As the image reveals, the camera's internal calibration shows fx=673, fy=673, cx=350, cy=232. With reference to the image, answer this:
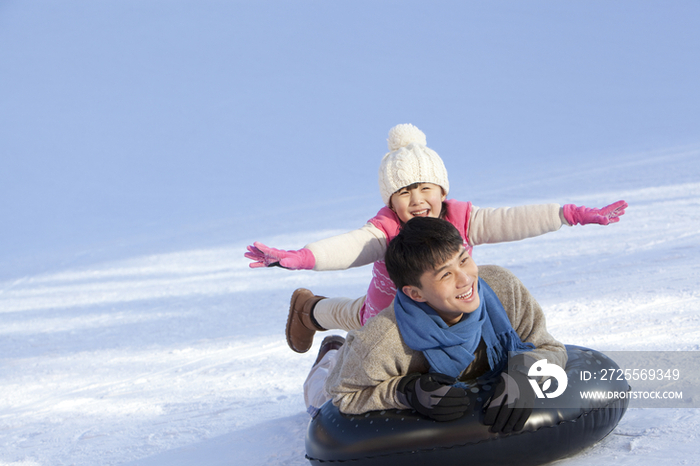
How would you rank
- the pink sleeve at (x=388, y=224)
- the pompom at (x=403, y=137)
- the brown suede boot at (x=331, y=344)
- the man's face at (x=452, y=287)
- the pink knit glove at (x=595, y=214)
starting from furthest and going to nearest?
the brown suede boot at (x=331, y=344), the pompom at (x=403, y=137), the pink sleeve at (x=388, y=224), the pink knit glove at (x=595, y=214), the man's face at (x=452, y=287)

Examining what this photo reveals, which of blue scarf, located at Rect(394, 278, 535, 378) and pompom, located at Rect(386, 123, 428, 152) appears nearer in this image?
blue scarf, located at Rect(394, 278, 535, 378)

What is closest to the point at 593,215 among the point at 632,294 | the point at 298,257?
the point at 298,257

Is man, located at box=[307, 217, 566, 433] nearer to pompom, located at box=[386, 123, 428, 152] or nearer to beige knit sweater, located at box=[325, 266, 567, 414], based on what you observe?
beige knit sweater, located at box=[325, 266, 567, 414]

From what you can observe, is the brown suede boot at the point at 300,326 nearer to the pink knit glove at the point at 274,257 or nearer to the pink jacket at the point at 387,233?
the pink jacket at the point at 387,233

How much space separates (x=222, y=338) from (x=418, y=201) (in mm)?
2035

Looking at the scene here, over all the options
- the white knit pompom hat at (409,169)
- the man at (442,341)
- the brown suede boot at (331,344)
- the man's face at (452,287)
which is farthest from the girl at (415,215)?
the man's face at (452,287)

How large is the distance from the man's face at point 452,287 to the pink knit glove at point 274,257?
57 cm

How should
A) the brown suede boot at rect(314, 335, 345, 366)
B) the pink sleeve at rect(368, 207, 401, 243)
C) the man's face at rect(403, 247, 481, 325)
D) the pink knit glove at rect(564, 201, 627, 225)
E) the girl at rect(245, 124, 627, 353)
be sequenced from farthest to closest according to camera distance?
the brown suede boot at rect(314, 335, 345, 366) < the pink sleeve at rect(368, 207, 401, 243) < the girl at rect(245, 124, 627, 353) < the pink knit glove at rect(564, 201, 627, 225) < the man's face at rect(403, 247, 481, 325)

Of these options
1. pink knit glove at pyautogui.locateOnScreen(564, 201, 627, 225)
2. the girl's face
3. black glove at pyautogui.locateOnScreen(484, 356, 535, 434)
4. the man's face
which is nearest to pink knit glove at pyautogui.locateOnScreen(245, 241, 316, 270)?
the girl's face

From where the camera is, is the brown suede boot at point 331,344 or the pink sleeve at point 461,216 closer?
the pink sleeve at point 461,216

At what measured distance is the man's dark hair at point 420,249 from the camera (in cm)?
179

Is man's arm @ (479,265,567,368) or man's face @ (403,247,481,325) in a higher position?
man's face @ (403,247,481,325)

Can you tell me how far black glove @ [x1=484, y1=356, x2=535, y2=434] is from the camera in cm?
177

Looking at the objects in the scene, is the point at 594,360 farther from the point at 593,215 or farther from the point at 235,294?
the point at 235,294
